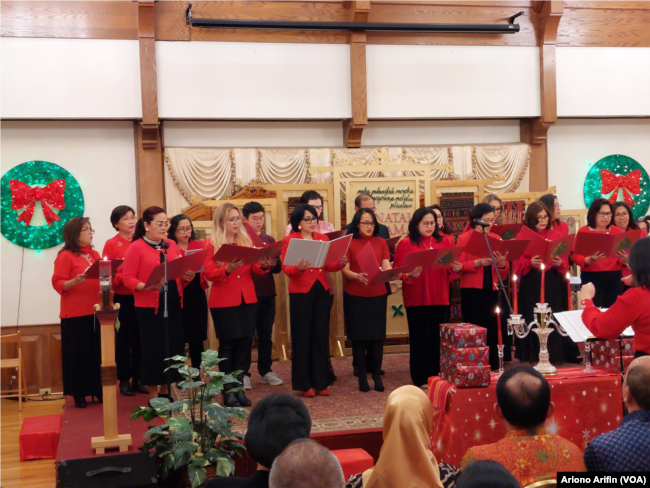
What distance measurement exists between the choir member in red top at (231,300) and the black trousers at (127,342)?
74 centimetres

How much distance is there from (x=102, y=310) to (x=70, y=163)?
4.02 m

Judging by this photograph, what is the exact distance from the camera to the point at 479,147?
27.9ft

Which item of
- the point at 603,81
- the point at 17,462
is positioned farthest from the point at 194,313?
the point at 603,81

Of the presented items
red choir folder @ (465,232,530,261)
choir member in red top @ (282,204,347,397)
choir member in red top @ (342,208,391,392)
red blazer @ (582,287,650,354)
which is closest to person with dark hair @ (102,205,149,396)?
choir member in red top @ (282,204,347,397)

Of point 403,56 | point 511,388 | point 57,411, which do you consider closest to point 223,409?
point 511,388

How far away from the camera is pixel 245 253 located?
4.82 meters

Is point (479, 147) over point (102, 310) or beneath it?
over

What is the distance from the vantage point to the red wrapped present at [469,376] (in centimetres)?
386

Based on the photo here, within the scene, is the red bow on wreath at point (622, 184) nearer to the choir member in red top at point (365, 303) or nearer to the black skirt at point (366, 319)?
the choir member in red top at point (365, 303)

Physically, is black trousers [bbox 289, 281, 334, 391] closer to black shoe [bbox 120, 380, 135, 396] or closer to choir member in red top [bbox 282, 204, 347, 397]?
choir member in red top [bbox 282, 204, 347, 397]

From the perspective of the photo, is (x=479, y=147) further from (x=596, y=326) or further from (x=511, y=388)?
(x=511, y=388)

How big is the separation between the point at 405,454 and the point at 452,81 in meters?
6.30

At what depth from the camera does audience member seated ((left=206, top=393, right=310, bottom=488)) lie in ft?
7.47

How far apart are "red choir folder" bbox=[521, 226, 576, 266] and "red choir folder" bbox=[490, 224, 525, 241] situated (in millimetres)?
128
